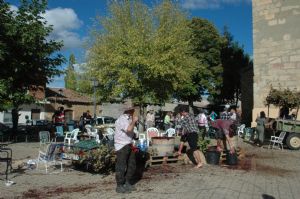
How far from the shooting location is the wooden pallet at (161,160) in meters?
11.4

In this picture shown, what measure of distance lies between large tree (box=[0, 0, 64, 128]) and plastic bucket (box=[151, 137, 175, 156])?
7.48 metres

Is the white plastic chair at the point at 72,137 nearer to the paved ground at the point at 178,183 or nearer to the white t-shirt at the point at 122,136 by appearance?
the paved ground at the point at 178,183

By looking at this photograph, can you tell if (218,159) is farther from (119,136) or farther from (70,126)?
(70,126)

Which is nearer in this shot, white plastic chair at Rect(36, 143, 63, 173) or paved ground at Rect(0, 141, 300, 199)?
paved ground at Rect(0, 141, 300, 199)

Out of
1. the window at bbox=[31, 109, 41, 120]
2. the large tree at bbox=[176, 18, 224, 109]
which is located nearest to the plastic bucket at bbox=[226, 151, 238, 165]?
the large tree at bbox=[176, 18, 224, 109]

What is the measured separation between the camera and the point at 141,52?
2552 centimetres

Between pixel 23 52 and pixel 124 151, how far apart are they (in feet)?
37.3

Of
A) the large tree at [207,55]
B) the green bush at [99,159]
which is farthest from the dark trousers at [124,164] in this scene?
the large tree at [207,55]

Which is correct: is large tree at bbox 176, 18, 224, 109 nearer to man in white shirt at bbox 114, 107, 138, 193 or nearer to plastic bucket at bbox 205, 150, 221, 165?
plastic bucket at bbox 205, 150, 221, 165

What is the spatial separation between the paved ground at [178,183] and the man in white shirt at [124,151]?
257mm

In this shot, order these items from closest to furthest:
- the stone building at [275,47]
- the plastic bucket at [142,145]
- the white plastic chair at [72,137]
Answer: the plastic bucket at [142,145] < the white plastic chair at [72,137] < the stone building at [275,47]

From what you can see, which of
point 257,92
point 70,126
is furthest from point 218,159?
point 257,92

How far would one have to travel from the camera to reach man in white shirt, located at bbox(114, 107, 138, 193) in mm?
8156

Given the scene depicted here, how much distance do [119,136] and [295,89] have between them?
16.5 m
